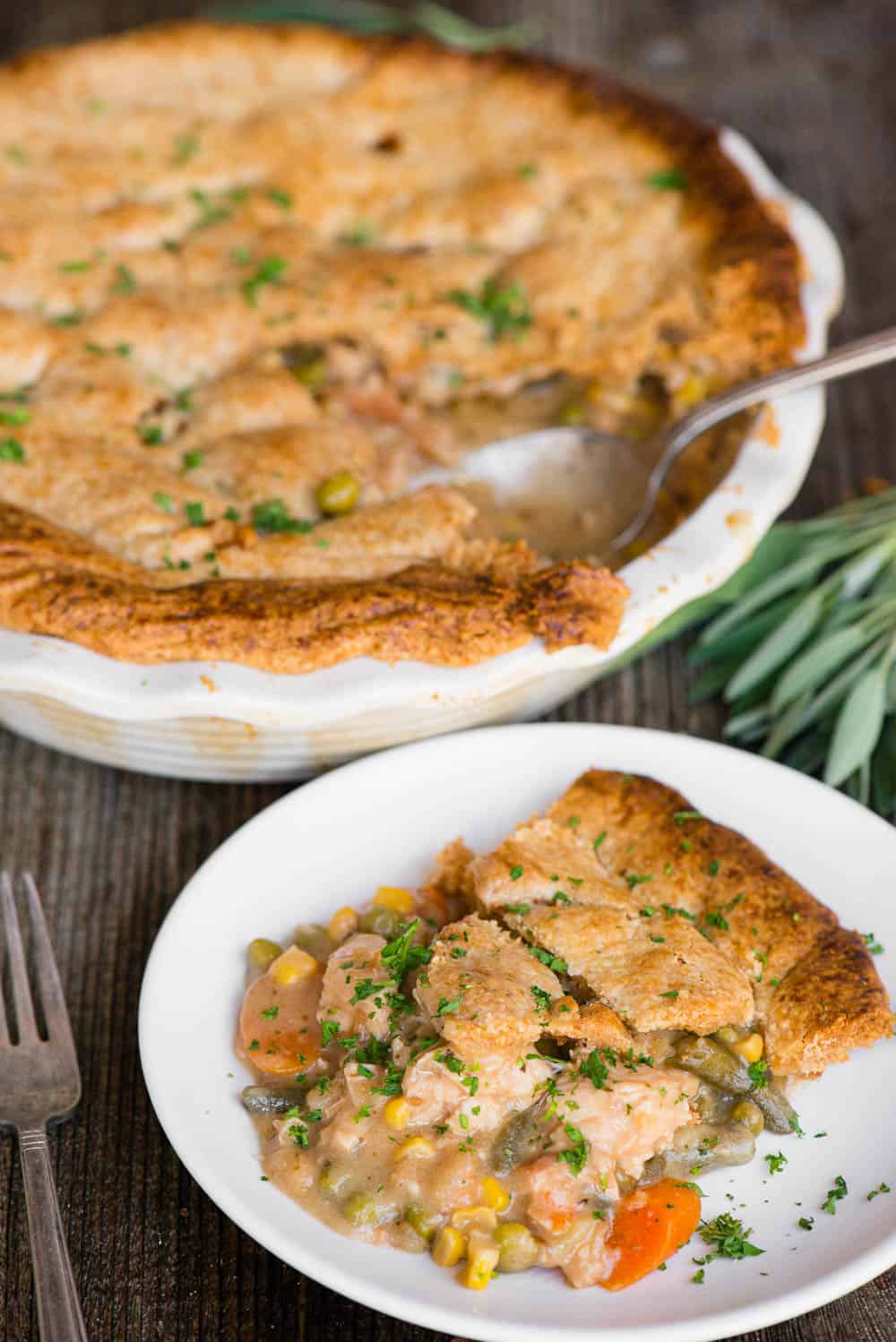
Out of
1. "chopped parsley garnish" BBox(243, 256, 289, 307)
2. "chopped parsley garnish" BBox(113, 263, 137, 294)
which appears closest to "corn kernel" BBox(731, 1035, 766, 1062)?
"chopped parsley garnish" BBox(243, 256, 289, 307)

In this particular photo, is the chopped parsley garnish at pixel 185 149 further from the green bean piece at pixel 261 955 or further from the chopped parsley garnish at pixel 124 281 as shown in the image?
the green bean piece at pixel 261 955

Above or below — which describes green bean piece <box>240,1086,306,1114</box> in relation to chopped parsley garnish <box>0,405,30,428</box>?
below

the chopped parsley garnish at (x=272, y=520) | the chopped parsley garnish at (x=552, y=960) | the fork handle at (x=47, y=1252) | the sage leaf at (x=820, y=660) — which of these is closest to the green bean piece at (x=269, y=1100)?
the fork handle at (x=47, y=1252)

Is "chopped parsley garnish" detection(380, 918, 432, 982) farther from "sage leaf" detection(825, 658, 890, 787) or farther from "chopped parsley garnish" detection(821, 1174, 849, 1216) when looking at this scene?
"sage leaf" detection(825, 658, 890, 787)

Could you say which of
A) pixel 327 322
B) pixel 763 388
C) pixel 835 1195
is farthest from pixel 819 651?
pixel 327 322

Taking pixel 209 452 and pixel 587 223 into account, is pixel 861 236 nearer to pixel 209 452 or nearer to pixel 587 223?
pixel 587 223

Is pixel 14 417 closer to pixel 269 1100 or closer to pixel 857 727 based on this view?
pixel 269 1100

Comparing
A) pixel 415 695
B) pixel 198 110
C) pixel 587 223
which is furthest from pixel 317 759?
pixel 198 110
